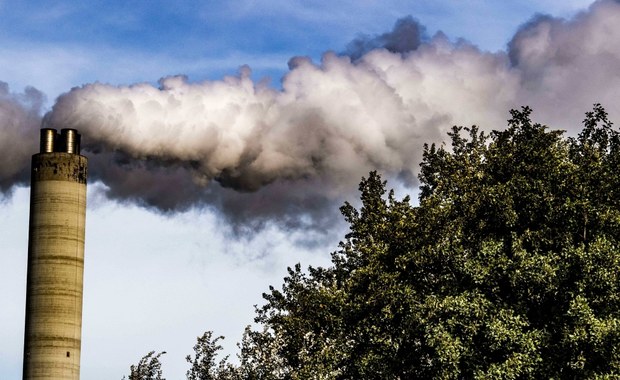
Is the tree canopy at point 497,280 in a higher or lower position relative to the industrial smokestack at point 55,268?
lower

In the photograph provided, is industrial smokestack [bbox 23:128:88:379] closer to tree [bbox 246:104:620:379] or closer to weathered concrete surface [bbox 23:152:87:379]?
weathered concrete surface [bbox 23:152:87:379]

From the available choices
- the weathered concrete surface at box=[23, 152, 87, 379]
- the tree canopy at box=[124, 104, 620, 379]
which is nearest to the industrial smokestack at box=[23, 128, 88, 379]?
the weathered concrete surface at box=[23, 152, 87, 379]

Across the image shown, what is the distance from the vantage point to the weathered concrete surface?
63.6 m

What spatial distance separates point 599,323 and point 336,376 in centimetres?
1181

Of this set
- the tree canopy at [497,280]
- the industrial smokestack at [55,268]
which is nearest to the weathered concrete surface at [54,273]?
the industrial smokestack at [55,268]

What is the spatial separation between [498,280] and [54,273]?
33569 mm

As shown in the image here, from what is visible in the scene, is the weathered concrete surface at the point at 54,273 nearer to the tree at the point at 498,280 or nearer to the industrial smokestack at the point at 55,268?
the industrial smokestack at the point at 55,268

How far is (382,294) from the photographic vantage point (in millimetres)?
41312

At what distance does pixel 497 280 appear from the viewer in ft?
129

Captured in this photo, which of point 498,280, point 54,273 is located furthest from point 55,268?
point 498,280

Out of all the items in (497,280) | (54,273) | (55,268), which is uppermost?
(55,268)

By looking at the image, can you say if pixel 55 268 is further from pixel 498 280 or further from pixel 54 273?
pixel 498 280

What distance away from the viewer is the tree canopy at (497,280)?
37.7 m

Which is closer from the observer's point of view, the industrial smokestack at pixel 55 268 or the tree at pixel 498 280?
the tree at pixel 498 280
